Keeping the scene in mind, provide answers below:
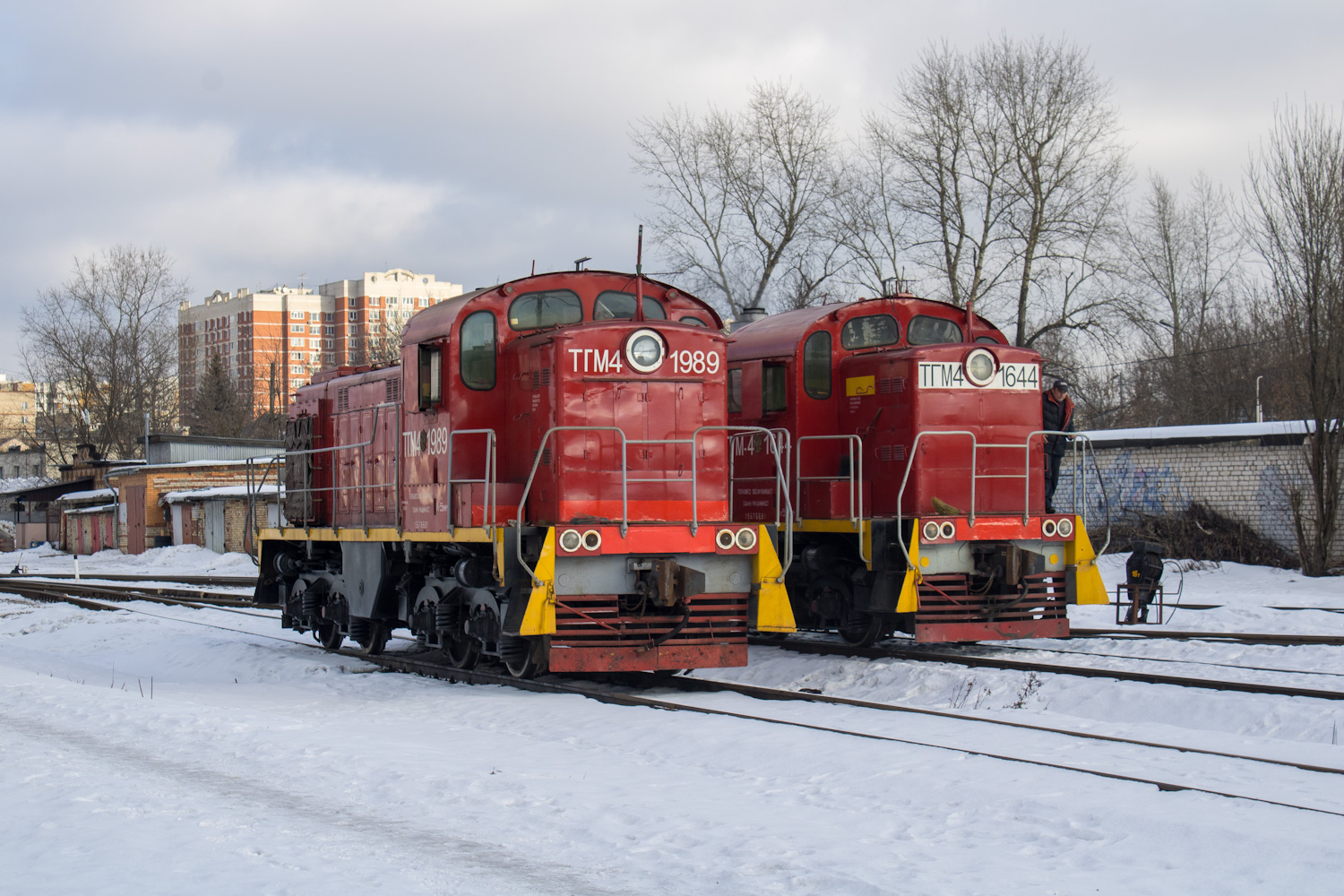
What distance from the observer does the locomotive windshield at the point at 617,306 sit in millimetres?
10086

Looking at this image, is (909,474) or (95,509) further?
(95,509)

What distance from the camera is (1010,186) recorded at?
30.8 metres

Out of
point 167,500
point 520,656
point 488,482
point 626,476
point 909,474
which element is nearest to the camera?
point 488,482

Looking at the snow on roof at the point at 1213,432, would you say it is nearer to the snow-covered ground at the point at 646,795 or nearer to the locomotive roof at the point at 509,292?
the snow-covered ground at the point at 646,795

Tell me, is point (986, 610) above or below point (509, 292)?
below

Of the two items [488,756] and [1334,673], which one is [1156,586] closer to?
[1334,673]

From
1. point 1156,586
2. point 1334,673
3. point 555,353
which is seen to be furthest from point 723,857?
point 1156,586

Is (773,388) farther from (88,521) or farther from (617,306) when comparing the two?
(88,521)

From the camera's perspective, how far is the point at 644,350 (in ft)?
31.0

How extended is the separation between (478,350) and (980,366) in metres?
4.72

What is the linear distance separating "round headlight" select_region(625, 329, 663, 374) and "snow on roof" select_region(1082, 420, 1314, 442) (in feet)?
43.0

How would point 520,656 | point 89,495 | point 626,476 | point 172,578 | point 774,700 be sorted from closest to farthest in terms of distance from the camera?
point 774,700, point 626,476, point 520,656, point 172,578, point 89,495

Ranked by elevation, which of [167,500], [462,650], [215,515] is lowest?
[462,650]

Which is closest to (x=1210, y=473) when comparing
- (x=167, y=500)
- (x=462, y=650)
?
(x=462, y=650)
